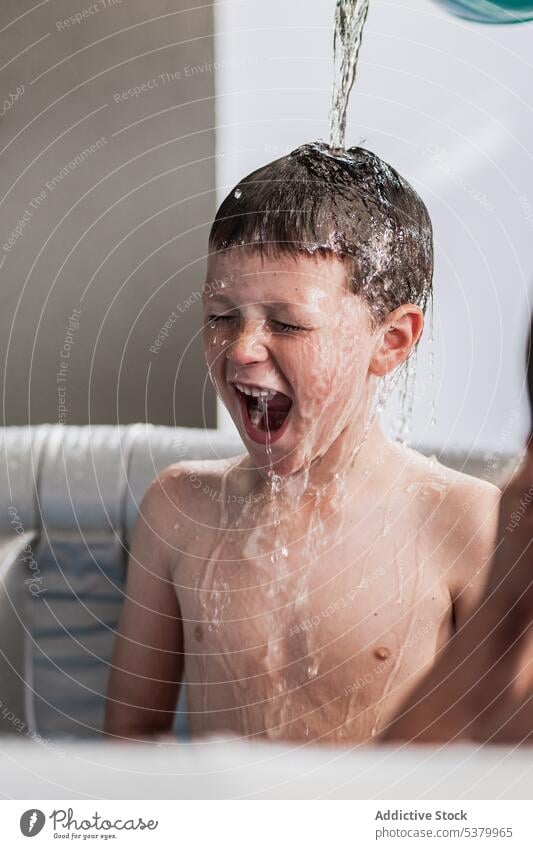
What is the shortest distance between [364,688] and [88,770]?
0.22 meters

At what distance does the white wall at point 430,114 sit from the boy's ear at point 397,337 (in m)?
0.03

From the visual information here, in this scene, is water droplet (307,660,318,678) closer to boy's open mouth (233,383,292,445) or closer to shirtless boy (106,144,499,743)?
shirtless boy (106,144,499,743)

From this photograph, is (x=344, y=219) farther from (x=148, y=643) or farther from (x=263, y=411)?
(x=148, y=643)

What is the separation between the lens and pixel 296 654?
0.63 metres

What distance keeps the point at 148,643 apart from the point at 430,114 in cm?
50

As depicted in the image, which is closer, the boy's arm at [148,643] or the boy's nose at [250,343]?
the boy's nose at [250,343]

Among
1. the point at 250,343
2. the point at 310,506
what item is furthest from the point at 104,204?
the point at 310,506

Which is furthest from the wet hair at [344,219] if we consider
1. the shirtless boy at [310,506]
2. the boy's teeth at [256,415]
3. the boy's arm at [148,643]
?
the boy's arm at [148,643]

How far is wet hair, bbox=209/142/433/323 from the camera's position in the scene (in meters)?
0.55

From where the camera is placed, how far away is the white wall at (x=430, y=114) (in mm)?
615

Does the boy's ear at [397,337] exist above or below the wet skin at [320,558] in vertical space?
above

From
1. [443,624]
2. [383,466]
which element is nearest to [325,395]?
[383,466]

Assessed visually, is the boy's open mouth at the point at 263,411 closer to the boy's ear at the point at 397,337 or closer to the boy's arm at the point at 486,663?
the boy's ear at the point at 397,337
